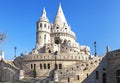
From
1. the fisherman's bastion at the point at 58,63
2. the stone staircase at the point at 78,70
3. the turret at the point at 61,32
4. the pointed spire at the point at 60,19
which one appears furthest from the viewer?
the pointed spire at the point at 60,19

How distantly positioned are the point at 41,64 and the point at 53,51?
5.85m

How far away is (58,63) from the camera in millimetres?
49219

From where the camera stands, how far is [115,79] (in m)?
42.1

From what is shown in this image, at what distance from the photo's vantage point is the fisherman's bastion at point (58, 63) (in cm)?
4112

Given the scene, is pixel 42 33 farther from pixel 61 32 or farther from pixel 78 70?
pixel 78 70

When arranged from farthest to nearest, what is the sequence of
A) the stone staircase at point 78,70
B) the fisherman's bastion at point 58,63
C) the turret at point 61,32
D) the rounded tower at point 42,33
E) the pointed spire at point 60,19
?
the pointed spire at point 60,19, the turret at point 61,32, the rounded tower at point 42,33, the fisherman's bastion at point 58,63, the stone staircase at point 78,70

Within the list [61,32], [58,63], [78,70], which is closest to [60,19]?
[61,32]

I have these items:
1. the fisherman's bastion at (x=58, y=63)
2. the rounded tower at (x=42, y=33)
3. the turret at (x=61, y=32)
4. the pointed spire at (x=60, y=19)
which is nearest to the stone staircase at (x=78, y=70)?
the fisherman's bastion at (x=58, y=63)

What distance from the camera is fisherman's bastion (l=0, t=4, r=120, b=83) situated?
41.1 m

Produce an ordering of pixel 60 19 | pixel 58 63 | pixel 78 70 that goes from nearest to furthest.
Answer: pixel 78 70
pixel 58 63
pixel 60 19

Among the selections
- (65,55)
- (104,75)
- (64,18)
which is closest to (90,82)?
(104,75)

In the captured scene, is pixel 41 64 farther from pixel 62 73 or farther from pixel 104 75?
pixel 104 75

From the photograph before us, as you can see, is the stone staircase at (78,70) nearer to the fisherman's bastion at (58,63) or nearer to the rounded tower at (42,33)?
the fisherman's bastion at (58,63)

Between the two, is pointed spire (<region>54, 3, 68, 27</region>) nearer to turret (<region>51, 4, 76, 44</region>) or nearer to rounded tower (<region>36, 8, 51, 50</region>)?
turret (<region>51, 4, 76, 44</region>)
